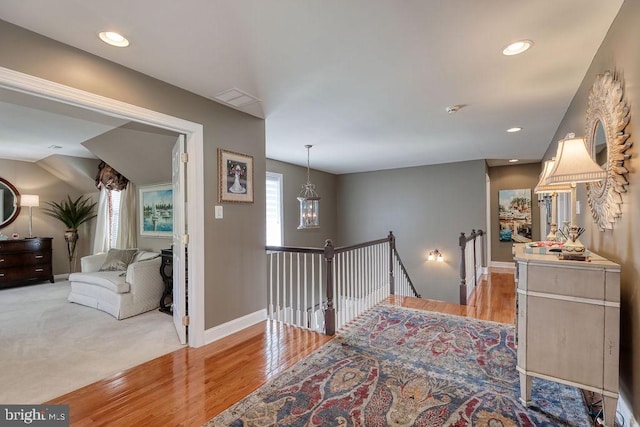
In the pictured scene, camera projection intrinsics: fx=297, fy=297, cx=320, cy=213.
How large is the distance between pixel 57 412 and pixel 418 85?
12.0 ft

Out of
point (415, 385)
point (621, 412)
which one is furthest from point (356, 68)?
point (621, 412)

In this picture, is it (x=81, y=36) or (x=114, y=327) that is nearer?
(x=81, y=36)

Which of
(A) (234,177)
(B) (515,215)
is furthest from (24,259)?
A: (B) (515,215)

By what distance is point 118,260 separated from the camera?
4.83 meters

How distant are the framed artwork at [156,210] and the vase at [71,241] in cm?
213

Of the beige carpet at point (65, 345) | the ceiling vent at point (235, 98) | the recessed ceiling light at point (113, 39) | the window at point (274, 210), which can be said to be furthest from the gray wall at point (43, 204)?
the recessed ceiling light at point (113, 39)

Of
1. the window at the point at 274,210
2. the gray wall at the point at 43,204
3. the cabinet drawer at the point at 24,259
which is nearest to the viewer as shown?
the cabinet drawer at the point at 24,259

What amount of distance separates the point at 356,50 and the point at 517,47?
1.13 metres

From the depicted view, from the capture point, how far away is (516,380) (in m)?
2.19

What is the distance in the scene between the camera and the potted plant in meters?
6.30

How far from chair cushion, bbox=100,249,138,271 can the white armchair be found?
257 millimetres

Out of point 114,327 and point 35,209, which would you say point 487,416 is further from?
point 35,209

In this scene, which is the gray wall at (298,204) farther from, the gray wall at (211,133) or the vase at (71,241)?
the vase at (71,241)

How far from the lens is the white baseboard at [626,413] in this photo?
5.30 ft
